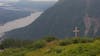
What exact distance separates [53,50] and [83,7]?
131040mm

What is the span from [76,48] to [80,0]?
133077 millimetres

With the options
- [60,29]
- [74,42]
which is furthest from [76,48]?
[60,29]

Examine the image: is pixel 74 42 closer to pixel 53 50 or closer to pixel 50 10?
pixel 53 50

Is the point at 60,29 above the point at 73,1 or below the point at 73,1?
below

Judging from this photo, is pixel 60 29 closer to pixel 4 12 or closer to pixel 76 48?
pixel 4 12

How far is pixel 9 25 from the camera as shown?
171 metres

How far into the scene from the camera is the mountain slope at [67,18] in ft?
433

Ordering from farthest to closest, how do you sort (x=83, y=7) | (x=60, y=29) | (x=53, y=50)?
1. (x=83, y=7)
2. (x=60, y=29)
3. (x=53, y=50)

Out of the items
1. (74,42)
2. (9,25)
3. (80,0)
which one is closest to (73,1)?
(80,0)

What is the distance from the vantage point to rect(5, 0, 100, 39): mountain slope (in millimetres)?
131887

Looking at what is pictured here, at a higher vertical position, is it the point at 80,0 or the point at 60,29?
the point at 80,0

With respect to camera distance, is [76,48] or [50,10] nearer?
[76,48]

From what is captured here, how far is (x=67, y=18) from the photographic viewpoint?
141375 mm

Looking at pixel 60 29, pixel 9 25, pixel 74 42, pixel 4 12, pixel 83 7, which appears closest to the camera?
pixel 74 42
